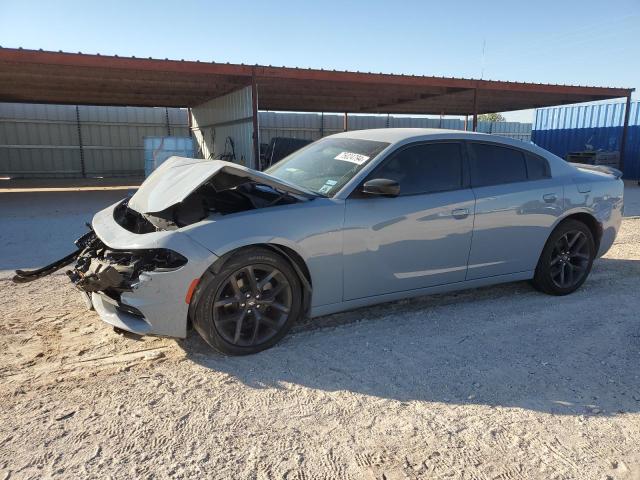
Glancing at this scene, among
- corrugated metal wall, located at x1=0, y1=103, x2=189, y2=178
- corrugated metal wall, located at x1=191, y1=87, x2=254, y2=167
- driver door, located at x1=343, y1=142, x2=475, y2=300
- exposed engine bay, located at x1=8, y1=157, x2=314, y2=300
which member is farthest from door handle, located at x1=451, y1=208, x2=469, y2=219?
corrugated metal wall, located at x1=0, y1=103, x2=189, y2=178

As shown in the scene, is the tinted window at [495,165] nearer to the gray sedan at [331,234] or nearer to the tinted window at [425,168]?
the gray sedan at [331,234]

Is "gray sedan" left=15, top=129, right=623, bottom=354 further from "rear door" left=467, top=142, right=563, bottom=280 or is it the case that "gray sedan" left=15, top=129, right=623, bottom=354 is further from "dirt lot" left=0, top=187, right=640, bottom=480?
"dirt lot" left=0, top=187, right=640, bottom=480

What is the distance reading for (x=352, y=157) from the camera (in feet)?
13.2

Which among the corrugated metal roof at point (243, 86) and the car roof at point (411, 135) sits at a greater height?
the corrugated metal roof at point (243, 86)

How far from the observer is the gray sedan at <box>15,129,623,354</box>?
122 inches

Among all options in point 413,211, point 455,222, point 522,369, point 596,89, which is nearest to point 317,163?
point 413,211

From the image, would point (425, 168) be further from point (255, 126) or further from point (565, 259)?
point (255, 126)

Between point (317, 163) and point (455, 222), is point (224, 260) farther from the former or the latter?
point (455, 222)

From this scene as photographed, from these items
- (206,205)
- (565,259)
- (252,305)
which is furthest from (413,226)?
(565,259)

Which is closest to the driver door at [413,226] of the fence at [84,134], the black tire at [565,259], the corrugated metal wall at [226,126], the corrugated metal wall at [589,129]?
the black tire at [565,259]

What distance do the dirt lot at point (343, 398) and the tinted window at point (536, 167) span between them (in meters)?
1.27

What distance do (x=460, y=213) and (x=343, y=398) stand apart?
196 centimetres

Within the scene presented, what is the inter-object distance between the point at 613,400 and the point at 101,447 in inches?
116

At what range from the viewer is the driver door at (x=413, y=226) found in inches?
142
